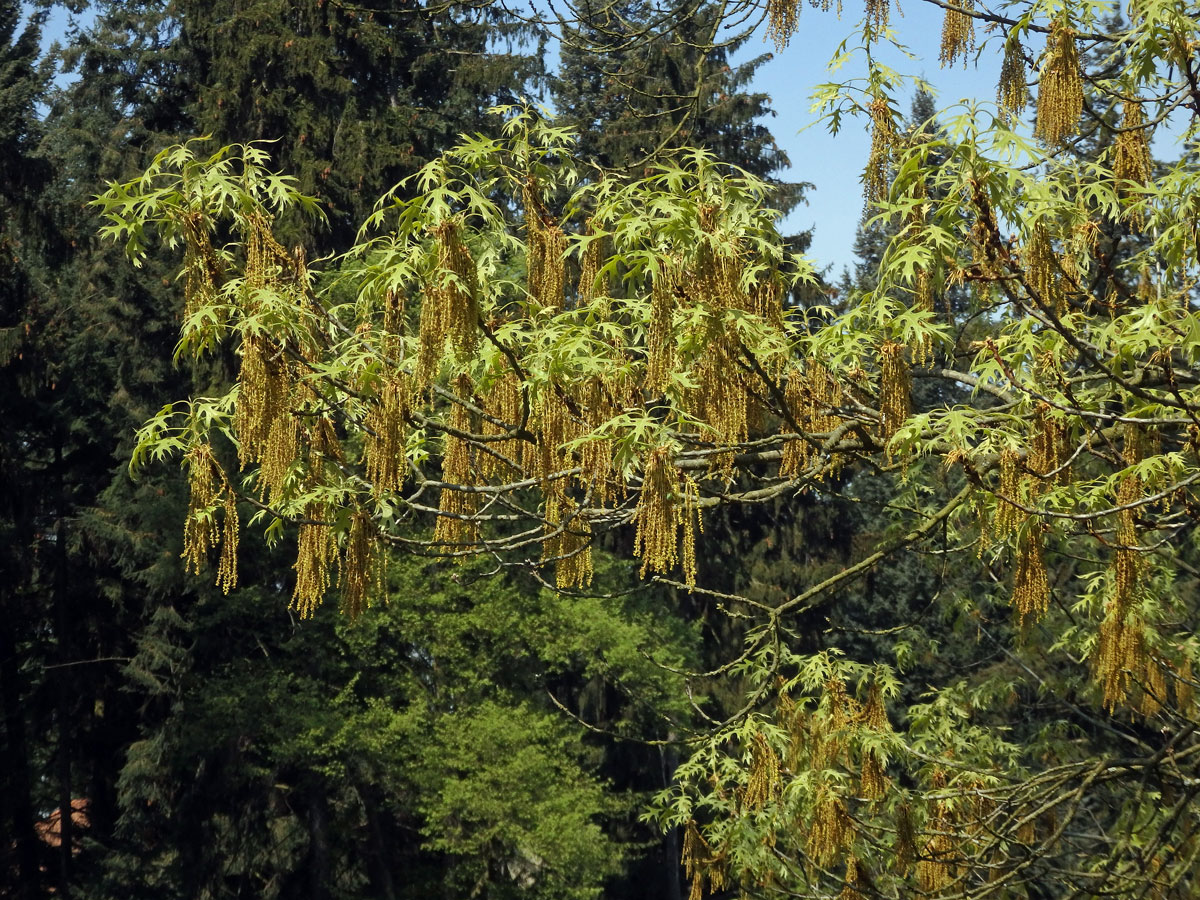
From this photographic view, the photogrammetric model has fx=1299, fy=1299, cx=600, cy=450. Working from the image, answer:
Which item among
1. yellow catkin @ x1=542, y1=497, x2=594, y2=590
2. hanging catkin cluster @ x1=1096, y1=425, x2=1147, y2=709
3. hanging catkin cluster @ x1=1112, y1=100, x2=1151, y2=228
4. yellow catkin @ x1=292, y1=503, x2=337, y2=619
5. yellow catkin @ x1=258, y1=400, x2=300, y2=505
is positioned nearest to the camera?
hanging catkin cluster @ x1=1096, y1=425, x2=1147, y2=709

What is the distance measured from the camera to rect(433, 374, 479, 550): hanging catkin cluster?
516 cm

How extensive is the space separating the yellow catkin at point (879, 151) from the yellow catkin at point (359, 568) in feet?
7.64

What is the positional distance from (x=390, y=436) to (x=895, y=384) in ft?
6.03

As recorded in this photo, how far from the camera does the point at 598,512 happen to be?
531 cm

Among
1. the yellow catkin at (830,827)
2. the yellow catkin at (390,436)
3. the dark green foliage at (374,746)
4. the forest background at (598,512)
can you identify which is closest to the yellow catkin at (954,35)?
the forest background at (598,512)

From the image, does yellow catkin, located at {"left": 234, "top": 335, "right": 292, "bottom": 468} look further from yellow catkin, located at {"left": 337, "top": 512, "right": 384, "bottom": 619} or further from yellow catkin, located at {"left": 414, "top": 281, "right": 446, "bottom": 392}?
yellow catkin, located at {"left": 414, "top": 281, "right": 446, "bottom": 392}

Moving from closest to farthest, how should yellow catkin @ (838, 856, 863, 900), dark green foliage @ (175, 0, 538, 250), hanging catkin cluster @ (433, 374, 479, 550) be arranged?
hanging catkin cluster @ (433, 374, 479, 550)
yellow catkin @ (838, 856, 863, 900)
dark green foliage @ (175, 0, 538, 250)

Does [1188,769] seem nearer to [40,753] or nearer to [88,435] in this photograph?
[88,435]

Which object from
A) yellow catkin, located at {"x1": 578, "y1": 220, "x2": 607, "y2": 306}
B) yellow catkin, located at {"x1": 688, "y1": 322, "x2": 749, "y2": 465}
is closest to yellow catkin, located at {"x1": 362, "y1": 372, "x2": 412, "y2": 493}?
yellow catkin, located at {"x1": 578, "y1": 220, "x2": 607, "y2": 306}

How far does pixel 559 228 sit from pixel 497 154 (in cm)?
50

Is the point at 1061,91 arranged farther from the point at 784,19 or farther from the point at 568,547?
the point at 568,547

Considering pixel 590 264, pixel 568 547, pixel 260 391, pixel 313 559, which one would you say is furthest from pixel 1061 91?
pixel 313 559

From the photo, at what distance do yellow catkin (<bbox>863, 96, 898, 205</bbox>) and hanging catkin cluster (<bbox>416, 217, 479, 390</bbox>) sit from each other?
1606mm

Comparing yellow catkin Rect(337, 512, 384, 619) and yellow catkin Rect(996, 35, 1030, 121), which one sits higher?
yellow catkin Rect(996, 35, 1030, 121)
